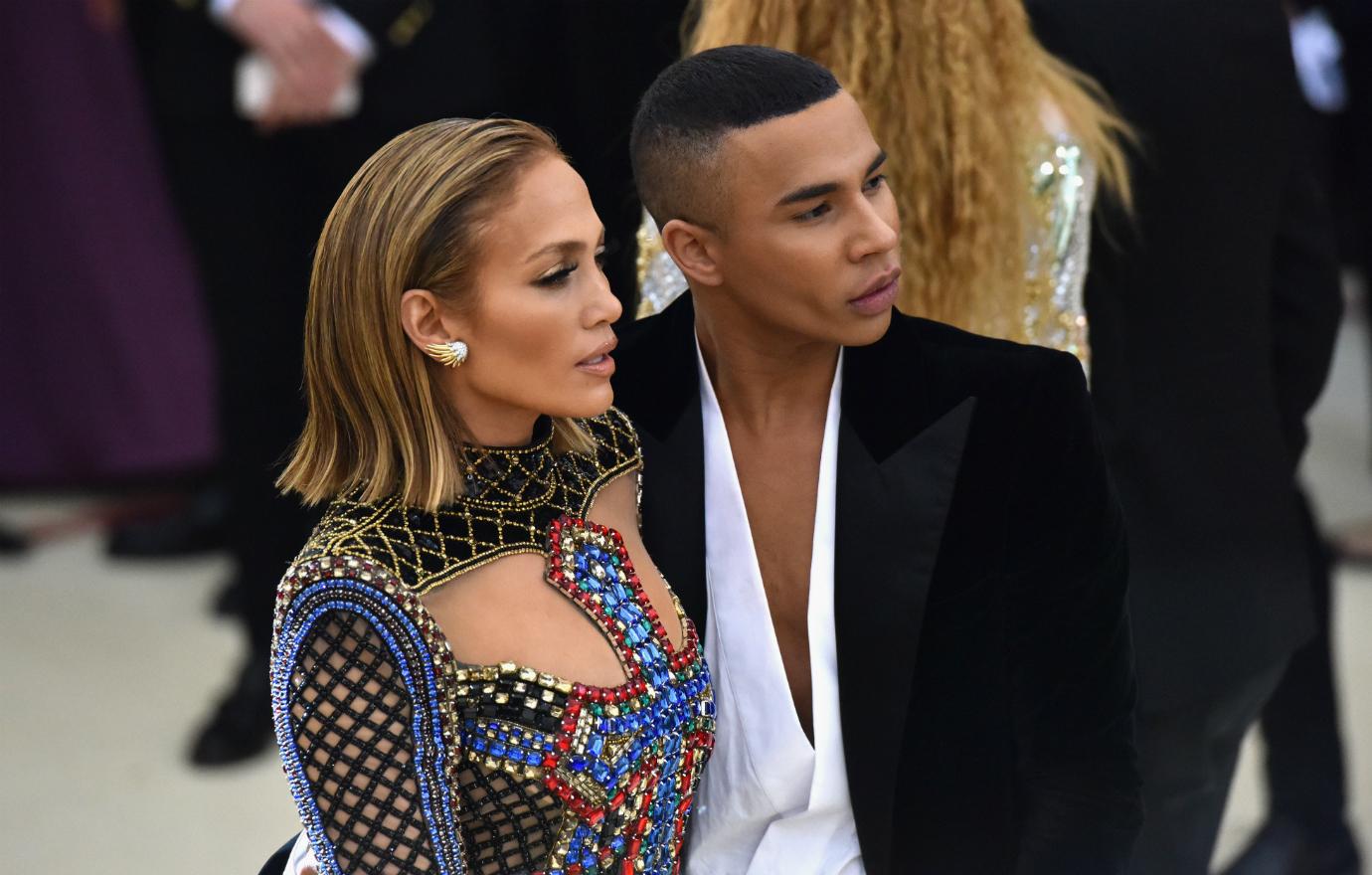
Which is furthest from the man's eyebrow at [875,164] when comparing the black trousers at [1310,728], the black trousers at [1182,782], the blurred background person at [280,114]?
the black trousers at [1310,728]

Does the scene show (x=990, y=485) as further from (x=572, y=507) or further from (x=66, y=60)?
(x=66, y=60)

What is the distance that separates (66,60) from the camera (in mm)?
5453

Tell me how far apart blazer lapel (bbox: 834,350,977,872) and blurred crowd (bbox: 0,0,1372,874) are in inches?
26.9

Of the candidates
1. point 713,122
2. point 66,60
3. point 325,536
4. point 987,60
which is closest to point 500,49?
point 987,60

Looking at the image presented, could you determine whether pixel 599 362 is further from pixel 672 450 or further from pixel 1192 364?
pixel 1192 364

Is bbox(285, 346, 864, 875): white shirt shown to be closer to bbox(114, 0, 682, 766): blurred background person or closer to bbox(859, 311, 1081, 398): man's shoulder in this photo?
bbox(859, 311, 1081, 398): man's shoulder

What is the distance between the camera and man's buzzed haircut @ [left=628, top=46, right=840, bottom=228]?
1.86 metres

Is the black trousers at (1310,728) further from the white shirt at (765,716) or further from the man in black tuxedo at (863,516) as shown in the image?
the white shirt at (765,716)

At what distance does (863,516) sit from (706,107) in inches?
17.3

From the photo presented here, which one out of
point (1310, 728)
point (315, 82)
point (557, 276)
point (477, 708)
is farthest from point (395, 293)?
point (1310, 728)

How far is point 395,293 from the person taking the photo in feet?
5.51

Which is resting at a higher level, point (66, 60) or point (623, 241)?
point (623, 241)

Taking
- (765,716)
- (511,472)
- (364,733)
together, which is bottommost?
(765,716)

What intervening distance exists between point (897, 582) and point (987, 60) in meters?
0.74
